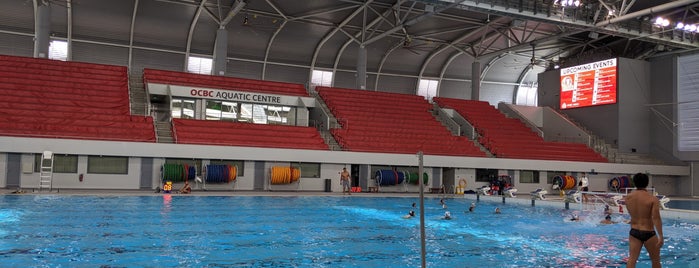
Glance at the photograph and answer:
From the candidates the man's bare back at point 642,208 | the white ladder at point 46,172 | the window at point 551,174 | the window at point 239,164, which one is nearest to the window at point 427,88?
the window at point 551,174

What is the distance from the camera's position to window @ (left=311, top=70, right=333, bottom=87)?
141ft

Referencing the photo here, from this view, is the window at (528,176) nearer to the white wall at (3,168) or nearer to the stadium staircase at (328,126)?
the stadium staircase at (328,126)

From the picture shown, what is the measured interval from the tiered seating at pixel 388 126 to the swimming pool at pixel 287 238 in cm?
A: 1184

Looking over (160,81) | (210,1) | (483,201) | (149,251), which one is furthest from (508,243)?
(210,1)

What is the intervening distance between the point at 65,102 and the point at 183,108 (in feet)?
19.9

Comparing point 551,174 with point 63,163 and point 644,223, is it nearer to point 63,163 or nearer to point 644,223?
point 63,163

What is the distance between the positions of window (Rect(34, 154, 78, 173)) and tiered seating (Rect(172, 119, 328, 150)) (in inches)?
165

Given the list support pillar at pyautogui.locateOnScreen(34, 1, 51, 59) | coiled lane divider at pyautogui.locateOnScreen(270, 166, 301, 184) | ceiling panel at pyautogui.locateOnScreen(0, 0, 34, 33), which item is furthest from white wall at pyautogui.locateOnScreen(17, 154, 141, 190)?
ceiling panel at pyautogui.locateOnScreen(0, 0, 34, 33)

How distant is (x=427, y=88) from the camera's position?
47.4 metres

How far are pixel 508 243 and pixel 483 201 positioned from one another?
13.8 m

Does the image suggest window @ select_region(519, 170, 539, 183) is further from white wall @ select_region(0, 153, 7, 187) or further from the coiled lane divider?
white wall @ select_region(0, 153, 7, 187)

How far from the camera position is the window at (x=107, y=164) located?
21.6 m

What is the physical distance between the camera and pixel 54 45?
34906 millimetres

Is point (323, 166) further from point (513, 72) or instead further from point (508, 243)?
point (513, 72)
